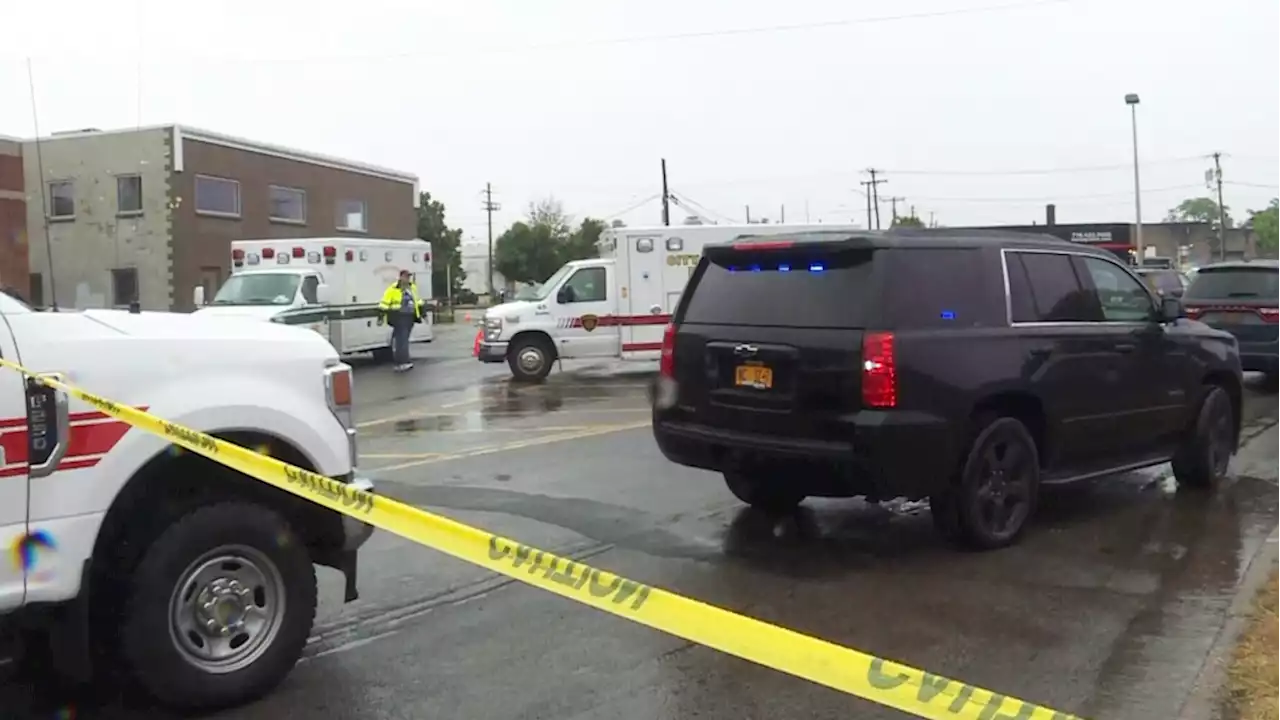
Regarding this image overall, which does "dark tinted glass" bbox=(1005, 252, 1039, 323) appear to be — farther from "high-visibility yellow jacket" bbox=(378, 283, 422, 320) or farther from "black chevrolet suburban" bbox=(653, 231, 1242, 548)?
"high-visibility yellow jacket" bbox=(378, 283, 422, 320)

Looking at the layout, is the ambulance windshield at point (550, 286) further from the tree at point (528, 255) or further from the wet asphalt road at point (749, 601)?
the tree at point (528, 255)

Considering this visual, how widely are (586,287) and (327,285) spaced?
5.82 meters

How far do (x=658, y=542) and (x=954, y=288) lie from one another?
90.9 inches

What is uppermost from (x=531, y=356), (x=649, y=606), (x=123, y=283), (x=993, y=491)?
(x=123, y=283)

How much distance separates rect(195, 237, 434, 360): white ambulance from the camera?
2041cm

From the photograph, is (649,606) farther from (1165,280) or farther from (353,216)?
(353,216)

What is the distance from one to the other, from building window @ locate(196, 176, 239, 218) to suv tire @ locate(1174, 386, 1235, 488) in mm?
29351

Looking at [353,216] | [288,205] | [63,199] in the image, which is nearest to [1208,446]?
[288,205]

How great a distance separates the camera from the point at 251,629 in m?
4.50

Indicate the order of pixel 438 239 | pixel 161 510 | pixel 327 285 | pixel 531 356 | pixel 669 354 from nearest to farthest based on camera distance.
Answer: pixel 161 510
pixel 669 354
pixel 531 356
pixel 327 285
pixel 438 239

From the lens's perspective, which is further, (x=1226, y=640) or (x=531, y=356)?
(x=531, y=356)

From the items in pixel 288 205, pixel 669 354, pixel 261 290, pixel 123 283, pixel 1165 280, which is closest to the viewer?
pixel 669 354

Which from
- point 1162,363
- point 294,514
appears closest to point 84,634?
point 294,514

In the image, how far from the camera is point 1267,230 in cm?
10969
